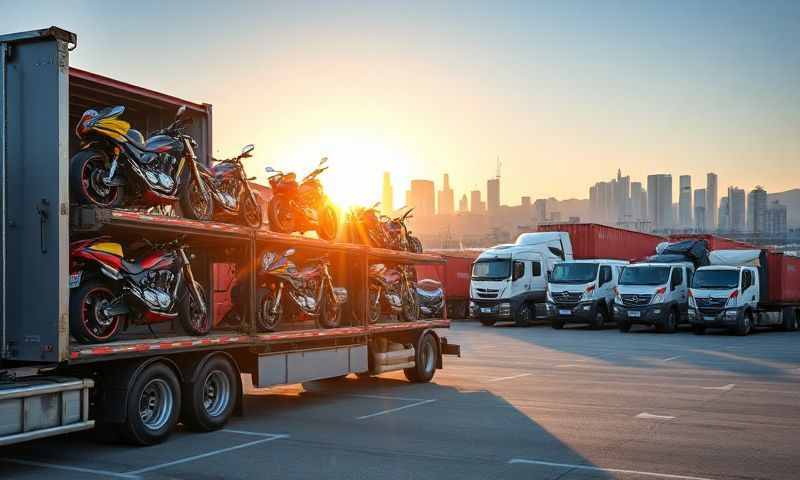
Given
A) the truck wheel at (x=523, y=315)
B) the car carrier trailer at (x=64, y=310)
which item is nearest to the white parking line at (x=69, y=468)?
the car carrier trailer at (x=64, y=310)

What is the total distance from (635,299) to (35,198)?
83.3 ft

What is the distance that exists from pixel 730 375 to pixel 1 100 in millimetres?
13540

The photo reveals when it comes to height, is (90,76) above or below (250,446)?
above

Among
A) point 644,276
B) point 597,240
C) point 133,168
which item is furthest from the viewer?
point 597,240

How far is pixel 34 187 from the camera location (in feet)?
28.0

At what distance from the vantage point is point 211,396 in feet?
34.8

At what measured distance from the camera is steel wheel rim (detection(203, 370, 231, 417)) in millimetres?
10477

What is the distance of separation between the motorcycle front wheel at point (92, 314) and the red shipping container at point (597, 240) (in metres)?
30.7

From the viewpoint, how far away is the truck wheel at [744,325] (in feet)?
98.2

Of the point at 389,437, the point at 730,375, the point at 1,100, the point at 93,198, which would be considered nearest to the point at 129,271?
the point at 93,198

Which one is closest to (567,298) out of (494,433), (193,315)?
(494,433)

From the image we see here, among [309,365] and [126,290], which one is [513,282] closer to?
[309,365]

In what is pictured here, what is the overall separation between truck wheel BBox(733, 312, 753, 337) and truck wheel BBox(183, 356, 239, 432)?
2299cm

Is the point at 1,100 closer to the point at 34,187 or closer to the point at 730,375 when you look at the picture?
the point at 34,187
